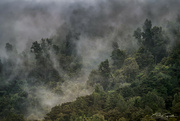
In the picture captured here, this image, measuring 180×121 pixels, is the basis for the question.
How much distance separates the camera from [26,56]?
52.6 m

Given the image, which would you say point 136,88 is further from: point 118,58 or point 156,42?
point 156,42

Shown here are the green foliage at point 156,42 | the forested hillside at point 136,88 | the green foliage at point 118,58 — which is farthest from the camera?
the green foliage at point 118,58

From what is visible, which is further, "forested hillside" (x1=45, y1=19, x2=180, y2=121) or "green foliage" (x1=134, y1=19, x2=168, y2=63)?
"green foliage" (x1=134, y1=19, x2=168, y2=63)

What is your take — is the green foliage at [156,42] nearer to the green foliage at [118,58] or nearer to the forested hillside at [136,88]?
the forested hillside at [136,88]

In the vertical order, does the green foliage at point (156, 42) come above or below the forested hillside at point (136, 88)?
above

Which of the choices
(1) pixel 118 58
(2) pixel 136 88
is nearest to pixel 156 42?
(1) pixel 118 58

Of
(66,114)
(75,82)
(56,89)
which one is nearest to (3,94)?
(56,89)

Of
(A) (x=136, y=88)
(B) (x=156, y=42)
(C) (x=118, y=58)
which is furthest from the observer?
(C) (x=118, y=58)

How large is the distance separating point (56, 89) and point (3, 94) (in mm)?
10519

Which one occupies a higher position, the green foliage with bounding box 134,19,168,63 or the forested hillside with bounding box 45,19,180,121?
the green foliage with bounding box 134,19,168,63

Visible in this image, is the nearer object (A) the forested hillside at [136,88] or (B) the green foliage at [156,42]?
(A) the forested hillside at [136,88]

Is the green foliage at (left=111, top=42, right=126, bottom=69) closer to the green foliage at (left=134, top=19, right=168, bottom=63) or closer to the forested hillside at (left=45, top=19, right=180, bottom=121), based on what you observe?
the forested hillside at (left=45, top=19, right=180, bottom=121)

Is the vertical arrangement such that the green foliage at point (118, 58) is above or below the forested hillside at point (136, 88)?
above

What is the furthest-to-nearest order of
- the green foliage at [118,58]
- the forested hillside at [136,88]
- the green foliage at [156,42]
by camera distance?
the green foliage at [118,58], the green foliage at [156,42], the forested hillside at [136,88]
